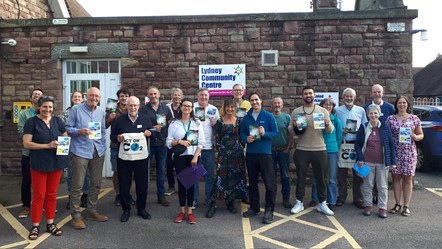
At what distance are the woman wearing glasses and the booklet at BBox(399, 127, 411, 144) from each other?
2.99 meters

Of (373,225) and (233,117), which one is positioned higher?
(233,117)

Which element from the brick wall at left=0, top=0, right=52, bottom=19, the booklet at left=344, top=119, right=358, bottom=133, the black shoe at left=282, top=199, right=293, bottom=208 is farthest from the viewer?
the brick wall at left=0, top=0, right=52, bottom=19

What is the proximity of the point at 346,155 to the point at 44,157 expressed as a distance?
447 cm

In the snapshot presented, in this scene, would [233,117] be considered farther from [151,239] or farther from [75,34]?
[75,34]

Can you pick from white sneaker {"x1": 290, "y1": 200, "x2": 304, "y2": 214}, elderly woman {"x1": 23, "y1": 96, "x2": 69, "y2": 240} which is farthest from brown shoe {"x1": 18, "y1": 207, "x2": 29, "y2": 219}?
white sneaker {"x1": 290, "y1": 200, "x2": 304, "y2": 214}

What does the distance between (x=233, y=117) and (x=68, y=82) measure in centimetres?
447

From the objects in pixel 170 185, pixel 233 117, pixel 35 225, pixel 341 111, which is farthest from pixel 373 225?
pixel 35 225

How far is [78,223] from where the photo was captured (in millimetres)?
4941

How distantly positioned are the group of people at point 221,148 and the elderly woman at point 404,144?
1 cm

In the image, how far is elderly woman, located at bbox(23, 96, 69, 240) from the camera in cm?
445

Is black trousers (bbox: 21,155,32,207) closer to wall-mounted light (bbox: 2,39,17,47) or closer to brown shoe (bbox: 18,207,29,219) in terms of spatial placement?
brown shoe (bbox: 18,207,29,219)

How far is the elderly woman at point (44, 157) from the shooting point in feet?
14.6

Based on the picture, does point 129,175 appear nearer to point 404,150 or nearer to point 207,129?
point 207,129

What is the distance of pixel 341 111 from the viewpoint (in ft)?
19.6
